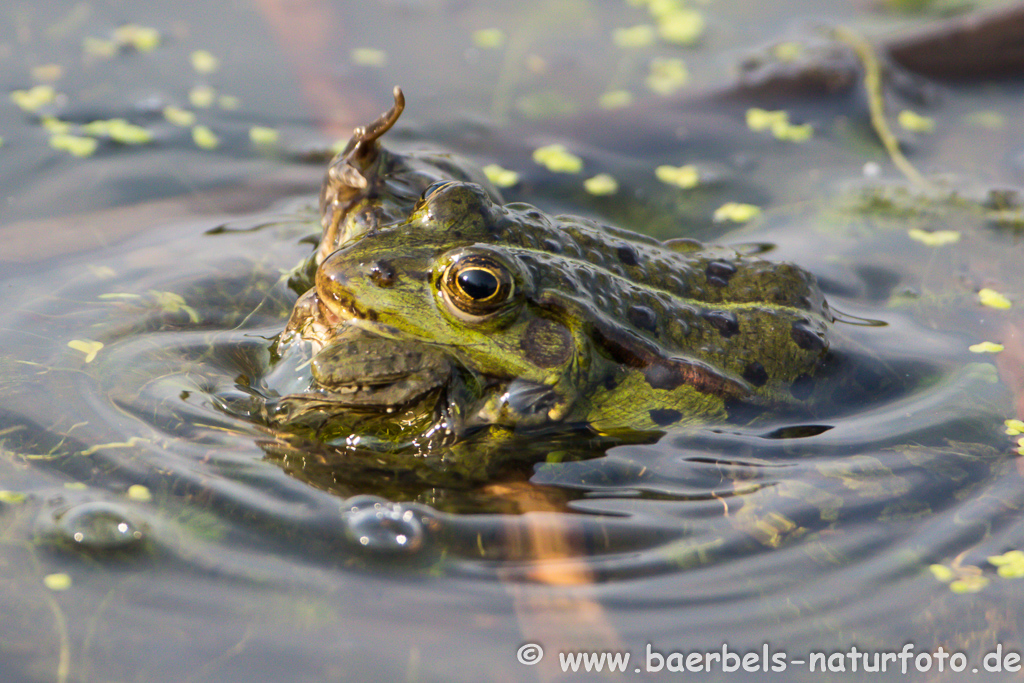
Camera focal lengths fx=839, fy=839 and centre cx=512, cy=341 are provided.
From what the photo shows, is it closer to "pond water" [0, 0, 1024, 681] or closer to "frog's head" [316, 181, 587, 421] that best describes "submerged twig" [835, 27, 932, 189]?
"pond water" [0, 0, 1024, 681]

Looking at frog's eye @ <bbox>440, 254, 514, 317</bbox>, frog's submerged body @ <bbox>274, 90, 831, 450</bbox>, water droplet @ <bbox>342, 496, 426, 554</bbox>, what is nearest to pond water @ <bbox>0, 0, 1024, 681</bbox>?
water droplet @ <bbox>342, 496, 426, 554</bbox>

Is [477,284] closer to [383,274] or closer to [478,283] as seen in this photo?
[478,283]

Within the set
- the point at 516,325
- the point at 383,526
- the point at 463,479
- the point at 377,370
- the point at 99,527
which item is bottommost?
the point at 99,527

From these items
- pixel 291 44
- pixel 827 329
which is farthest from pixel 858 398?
pixel 291 44

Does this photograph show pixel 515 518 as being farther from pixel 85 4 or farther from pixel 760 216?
pixel 85 4

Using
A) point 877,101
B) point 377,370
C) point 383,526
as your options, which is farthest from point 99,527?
point 877,101

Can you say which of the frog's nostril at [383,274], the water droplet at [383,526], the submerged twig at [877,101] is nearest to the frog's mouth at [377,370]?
the frog's nostril at [383,274]
